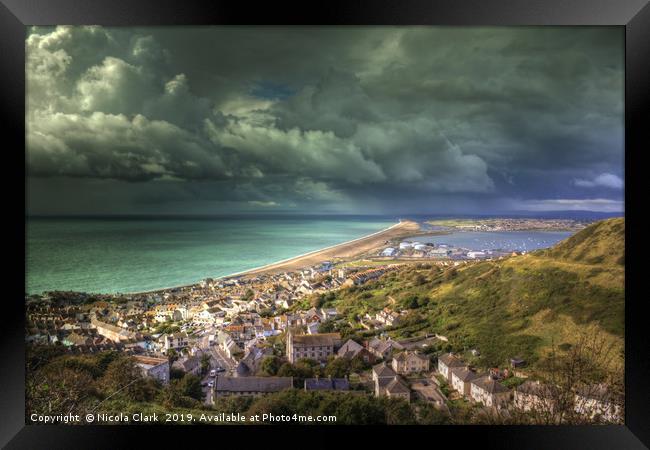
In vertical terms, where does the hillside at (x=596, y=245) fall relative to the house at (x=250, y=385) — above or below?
above

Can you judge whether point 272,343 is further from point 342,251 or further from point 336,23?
point 336,23

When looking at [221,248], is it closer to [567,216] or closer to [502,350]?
[502,350]

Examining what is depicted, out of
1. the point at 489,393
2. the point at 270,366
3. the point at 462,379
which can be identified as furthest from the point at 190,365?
the point at 489,393

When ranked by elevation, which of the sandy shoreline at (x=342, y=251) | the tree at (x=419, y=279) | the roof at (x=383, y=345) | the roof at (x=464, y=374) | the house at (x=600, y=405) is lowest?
the house at (x=600, y=405)

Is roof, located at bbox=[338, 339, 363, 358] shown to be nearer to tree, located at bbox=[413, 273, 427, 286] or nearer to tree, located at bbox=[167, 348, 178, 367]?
tree, located at bbox=[413, 273, 427, 286]

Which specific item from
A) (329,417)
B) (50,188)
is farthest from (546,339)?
(50,188)

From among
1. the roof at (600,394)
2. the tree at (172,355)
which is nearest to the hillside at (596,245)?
the roof at (600,394)

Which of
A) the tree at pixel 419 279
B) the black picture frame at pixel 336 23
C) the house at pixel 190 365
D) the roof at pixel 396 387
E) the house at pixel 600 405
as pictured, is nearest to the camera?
the black picture frame at pixel 336 23

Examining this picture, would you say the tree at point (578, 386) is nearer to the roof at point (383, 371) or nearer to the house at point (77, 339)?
the roof at point (383, 371)
